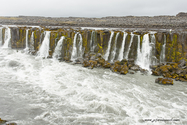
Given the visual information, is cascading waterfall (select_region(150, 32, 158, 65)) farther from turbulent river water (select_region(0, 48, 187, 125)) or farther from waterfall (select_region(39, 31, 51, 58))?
waterfall (select_region(39, 31, 51, 58))

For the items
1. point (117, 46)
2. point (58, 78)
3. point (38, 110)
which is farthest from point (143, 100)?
point (117, 46)

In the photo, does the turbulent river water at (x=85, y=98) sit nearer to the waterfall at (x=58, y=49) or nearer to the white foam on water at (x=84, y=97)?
the white foam on water at (x=84, y=97)

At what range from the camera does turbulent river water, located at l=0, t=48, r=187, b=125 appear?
8875 millimetres

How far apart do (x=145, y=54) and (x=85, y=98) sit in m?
13.4

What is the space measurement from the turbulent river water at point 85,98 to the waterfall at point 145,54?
3819 millimetres

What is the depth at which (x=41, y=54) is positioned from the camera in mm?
24719

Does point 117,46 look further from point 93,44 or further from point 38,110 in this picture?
point 38,110

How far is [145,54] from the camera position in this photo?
20891 millimetres

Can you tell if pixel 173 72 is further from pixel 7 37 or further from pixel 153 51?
pixel 7 37

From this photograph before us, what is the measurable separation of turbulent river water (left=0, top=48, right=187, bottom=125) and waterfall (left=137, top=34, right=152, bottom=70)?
382 centimetres

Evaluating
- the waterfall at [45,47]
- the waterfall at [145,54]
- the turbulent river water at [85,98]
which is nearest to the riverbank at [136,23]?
the waterfall at [145,54]

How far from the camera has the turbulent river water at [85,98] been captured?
888cm

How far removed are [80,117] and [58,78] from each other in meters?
7.31

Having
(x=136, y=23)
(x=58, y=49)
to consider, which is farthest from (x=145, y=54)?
(x=136, y=23)
